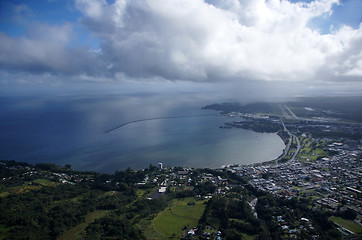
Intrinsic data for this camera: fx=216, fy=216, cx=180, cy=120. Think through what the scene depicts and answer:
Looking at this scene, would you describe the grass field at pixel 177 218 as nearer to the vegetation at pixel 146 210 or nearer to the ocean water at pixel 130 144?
the vegetation at pixel 146 210

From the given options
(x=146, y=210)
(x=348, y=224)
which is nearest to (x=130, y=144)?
(x=146, y=210)

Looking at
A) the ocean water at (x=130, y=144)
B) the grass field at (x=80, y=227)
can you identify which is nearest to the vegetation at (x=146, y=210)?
the grass field at (x=80, y=227)

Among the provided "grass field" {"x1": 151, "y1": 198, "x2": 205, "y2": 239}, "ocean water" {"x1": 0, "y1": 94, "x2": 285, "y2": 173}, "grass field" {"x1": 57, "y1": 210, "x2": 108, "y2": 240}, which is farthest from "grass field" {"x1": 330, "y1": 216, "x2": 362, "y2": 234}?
"grass field" {"x1": 57, "y1": 210, "x2": 108, "y2": 240}

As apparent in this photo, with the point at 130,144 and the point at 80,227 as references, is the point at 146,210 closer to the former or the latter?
the point at 80,227

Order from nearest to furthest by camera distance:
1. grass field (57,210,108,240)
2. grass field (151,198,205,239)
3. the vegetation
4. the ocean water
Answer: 1. grass field (57,210,108,240)
2. the vegetation
3. grass field (151,198,205,239)
4. the ocean water

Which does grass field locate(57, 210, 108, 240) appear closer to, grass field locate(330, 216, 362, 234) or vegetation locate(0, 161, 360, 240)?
vegetation locate(0, 161, 360, 240)

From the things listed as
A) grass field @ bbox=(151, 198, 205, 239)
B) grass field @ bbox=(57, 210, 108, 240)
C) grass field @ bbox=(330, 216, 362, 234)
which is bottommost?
grass field @ bbox=(57, 210, 108, 240)

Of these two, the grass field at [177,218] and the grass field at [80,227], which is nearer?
the grass field at [80,227]

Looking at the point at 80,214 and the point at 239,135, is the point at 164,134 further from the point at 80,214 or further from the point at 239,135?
the point at 80,214
